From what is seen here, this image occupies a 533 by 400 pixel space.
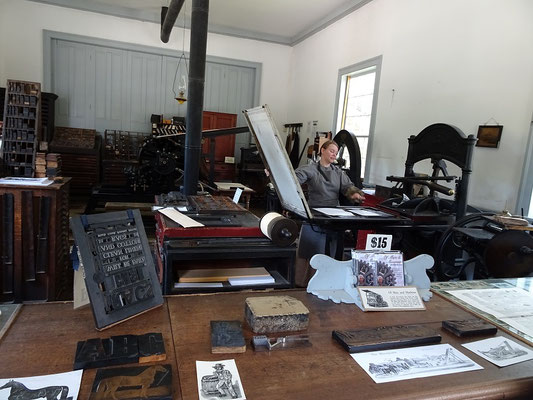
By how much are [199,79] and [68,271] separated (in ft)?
6.20

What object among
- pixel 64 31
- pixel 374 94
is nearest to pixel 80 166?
pixel 64 31

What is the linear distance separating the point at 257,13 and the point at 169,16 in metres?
1.59

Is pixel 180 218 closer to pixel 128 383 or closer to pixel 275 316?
pixel 275 316

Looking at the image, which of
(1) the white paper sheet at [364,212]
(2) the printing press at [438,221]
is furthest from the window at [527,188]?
(1) the white paper sheet at [364,212]

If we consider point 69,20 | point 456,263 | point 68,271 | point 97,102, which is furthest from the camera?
point 97,102

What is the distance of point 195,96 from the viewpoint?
2.84 m

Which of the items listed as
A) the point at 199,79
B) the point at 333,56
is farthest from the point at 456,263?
the point at 333,56

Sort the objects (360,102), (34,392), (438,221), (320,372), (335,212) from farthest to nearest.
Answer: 1. (360,102)
2. (438,221)
3. (335,212)
4. (320,372)
5. (34,392)

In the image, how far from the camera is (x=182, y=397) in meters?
0.74

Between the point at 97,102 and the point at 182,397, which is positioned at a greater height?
the point at 97,102

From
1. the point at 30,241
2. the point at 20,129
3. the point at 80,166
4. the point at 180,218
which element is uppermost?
the point at 20,129

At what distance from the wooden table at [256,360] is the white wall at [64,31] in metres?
7.15

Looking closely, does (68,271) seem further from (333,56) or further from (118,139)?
(333,56)

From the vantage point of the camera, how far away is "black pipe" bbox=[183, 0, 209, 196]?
112 inches
